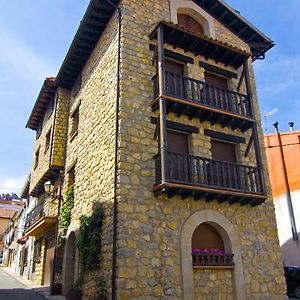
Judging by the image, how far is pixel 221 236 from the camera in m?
9.73

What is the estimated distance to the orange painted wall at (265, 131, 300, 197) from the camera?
18.4 meters

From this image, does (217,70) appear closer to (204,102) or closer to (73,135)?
(204,102)

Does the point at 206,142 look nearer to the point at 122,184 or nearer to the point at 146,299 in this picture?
the point at 122,184

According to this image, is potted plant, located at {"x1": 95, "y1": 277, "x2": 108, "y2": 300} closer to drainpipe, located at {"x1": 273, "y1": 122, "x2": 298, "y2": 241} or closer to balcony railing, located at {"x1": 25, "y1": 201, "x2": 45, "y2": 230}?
balcony railing, located at {"x1": 25, "y1": 201, "x2": 45, "y2": 230}

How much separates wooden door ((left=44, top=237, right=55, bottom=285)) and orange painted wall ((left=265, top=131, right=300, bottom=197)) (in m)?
12.1

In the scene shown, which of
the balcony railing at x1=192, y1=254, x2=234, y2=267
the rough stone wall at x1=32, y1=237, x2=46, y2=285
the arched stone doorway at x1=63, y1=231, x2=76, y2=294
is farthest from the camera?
the rough stone wall at x1=32, y1=237, x2=46, y2=285

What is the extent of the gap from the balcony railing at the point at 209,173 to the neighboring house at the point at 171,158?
3 centimetres

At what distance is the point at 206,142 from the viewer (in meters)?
10.4

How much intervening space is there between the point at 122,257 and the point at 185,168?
2736mm


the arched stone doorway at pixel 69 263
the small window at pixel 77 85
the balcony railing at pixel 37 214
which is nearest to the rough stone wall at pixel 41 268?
the balcony railing at pixel 37 214

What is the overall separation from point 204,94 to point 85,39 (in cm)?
500

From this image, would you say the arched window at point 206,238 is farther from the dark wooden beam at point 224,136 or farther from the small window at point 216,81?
the small window at point 216,81

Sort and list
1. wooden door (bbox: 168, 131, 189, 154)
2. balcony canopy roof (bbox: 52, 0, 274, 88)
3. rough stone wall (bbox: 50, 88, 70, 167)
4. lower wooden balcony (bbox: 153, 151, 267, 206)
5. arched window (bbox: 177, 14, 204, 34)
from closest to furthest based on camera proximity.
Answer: lower wooden balcony (bbox: 153, 151, 267, 206) < wooden door (bbox: 168, 131, 189, 154) < balcony canopy roof (bbox: 52, 0, 274, 88) < arched window (bbox: 177, 14, 204, 34) < rough stone wall (bbox: 50, 88, 70, 167)

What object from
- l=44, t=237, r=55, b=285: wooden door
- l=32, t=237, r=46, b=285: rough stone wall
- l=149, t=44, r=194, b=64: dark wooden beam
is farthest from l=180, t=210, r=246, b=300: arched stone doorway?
l=32, t=237, r=46, b=285: rough stone wall
